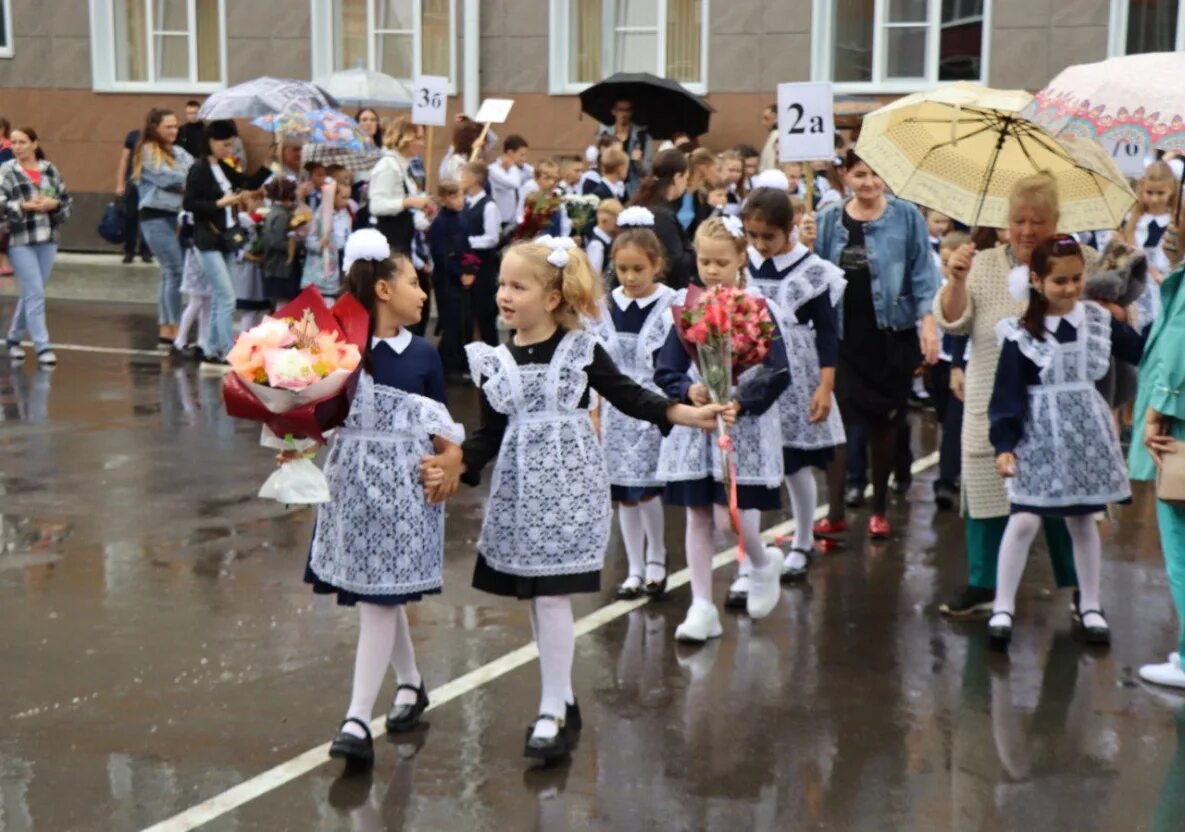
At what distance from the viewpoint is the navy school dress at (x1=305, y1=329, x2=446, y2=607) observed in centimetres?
601

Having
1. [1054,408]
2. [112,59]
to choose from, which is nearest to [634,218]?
[1054,408]

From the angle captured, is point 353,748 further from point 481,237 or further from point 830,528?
point 481,237

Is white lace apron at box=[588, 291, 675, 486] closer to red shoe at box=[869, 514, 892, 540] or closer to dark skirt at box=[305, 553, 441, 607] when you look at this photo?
red shoe at box=[869, 514, 892, 540]

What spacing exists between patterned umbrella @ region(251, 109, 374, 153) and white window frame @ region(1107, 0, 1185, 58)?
337 inches

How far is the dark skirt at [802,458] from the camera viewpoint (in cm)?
851

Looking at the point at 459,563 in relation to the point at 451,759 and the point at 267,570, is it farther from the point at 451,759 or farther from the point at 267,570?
the point at 451,759

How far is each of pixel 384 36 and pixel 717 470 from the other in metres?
16.9

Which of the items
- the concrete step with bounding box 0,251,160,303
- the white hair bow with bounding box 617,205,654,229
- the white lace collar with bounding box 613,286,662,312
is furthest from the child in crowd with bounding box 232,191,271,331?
the white lace collar with bounding box 613,286,662,312

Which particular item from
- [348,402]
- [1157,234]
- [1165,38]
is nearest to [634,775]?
[348,402]

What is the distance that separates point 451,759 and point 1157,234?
7.72m

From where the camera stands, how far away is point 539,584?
19.9ft

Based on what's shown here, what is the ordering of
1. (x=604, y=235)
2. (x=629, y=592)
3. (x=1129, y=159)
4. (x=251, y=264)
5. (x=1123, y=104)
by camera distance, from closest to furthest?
(x=1123, y=104) < (x=629, y=592) < (x=604, y=235) < (x=1129, y=159) < (x=251, y=264)

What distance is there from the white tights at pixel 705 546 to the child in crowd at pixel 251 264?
8.60 metres

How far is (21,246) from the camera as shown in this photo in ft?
48.6
